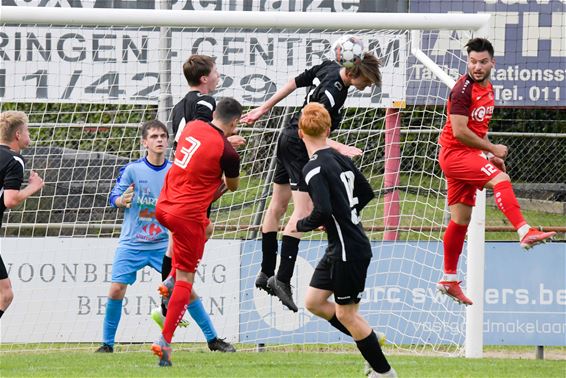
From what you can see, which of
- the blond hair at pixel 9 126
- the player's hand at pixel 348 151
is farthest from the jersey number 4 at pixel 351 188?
the blond hair at pixel 9 126

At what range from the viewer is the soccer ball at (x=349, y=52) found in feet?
28.8

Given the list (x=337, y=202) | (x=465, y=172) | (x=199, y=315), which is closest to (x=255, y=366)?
(x=199, y=315)

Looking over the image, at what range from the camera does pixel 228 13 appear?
9.94 meters

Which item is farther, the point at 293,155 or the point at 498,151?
the point at 293,155

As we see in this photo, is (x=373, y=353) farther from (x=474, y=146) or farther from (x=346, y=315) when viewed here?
(x=474, y=146)

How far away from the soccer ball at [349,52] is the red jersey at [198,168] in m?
1.17

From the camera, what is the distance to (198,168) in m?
8.54

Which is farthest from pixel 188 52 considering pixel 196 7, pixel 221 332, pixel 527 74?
pixel 527 74

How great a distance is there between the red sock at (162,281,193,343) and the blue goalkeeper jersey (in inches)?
68.0

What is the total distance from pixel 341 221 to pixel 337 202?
0.46 feet

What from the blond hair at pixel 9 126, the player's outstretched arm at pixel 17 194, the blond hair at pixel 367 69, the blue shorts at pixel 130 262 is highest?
the blond hair at pixel 367 69

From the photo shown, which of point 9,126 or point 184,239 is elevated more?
point 9,126

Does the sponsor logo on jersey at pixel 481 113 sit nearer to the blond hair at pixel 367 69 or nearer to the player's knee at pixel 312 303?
the blond hair at pixel 367 69

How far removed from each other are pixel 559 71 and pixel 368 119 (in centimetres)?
364
